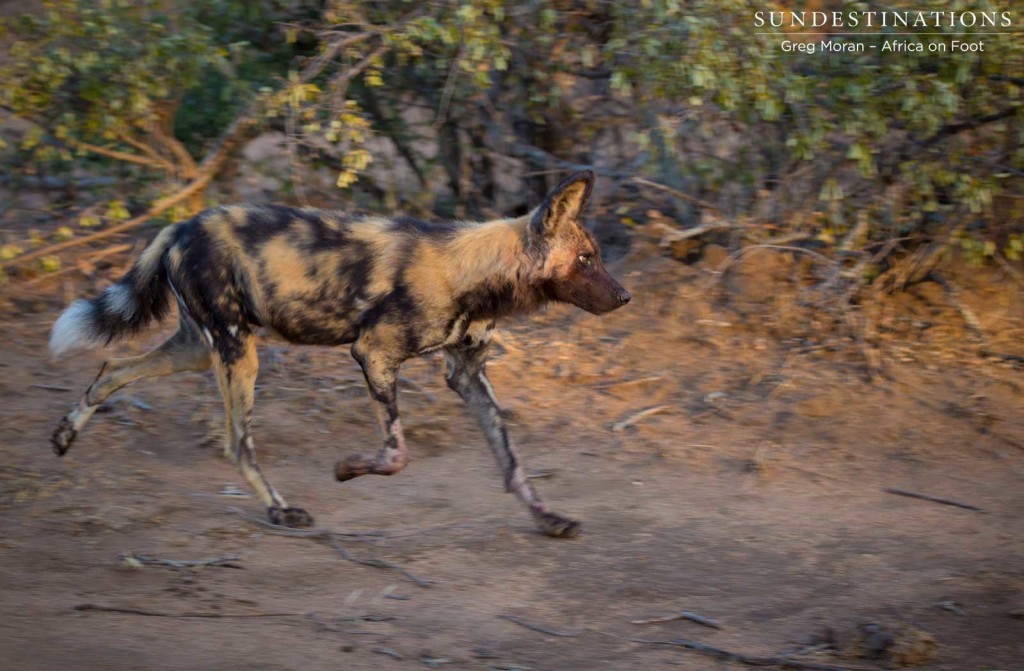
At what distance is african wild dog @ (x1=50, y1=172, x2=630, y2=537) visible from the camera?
177 inches

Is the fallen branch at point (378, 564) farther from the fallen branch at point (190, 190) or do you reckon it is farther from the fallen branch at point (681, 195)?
the fallen branch at point (681, 195)

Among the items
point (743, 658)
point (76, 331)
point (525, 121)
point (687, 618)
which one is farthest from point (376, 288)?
point (525, 121)

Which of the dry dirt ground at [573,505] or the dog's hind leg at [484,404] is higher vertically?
the dog's hind leg at [484,404]

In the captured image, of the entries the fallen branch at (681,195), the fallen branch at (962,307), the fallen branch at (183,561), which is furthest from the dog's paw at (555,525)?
the fallen branch at (962,307)

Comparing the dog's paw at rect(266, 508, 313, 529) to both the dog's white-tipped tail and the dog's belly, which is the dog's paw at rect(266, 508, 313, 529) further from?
the dog's white-tipped tail

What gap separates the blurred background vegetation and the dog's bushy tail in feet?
3.94

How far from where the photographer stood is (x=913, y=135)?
629cm

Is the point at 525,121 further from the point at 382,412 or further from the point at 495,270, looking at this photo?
the point at 382,412

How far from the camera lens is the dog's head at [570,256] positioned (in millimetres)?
4535

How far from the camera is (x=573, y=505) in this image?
4.94 meters

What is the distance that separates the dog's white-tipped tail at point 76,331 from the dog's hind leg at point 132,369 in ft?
0.43

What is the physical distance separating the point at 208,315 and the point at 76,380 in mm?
1606

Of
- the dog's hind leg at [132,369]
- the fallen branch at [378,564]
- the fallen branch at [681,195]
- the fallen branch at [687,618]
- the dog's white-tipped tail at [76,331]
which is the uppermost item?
the fallen branch at [681,195]
